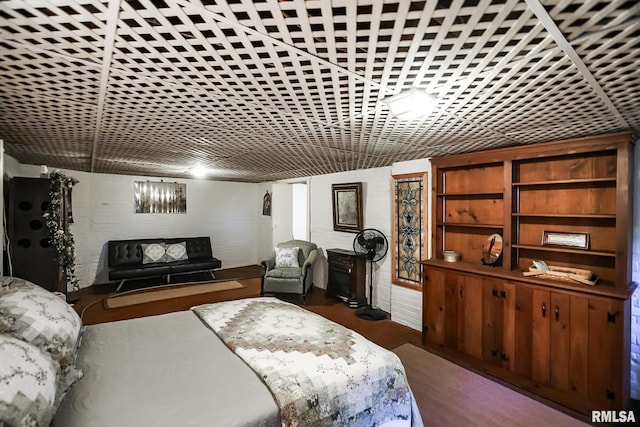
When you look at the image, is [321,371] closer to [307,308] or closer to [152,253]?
[307,308]

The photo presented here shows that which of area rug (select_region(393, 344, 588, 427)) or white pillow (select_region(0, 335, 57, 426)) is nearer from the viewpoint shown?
white pillow (select_region(0, 335, 57, 426))

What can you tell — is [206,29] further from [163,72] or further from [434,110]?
[434,110]

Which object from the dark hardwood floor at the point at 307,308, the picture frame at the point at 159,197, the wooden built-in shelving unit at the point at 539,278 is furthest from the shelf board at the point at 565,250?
the picture frame at the point at 159,197

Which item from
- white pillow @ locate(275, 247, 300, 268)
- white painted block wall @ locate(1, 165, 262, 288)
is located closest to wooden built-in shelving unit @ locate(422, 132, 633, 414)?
white pillow @ locate(275, 247, 300, 268)

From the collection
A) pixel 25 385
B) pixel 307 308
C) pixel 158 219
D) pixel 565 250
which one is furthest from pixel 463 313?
pixel 158 219

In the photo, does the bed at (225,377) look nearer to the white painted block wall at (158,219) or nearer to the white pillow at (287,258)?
the white pillow at (287,258)

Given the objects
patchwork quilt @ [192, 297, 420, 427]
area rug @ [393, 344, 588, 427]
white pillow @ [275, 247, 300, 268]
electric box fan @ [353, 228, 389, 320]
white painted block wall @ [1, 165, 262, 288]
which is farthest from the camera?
white painted block wall @ [1, 165, 262, 288]

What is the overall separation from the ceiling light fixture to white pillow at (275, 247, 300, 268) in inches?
147

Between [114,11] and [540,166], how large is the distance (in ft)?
10.7

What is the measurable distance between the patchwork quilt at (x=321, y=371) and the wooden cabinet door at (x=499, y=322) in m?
1.47

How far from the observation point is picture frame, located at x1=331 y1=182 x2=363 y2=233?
4.60m

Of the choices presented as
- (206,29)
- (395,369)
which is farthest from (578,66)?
(395,369)

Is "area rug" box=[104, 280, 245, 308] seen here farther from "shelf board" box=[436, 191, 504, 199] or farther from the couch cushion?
"shelf board" box=[436, 191, 504, 199]

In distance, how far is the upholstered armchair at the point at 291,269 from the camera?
4.63 m
